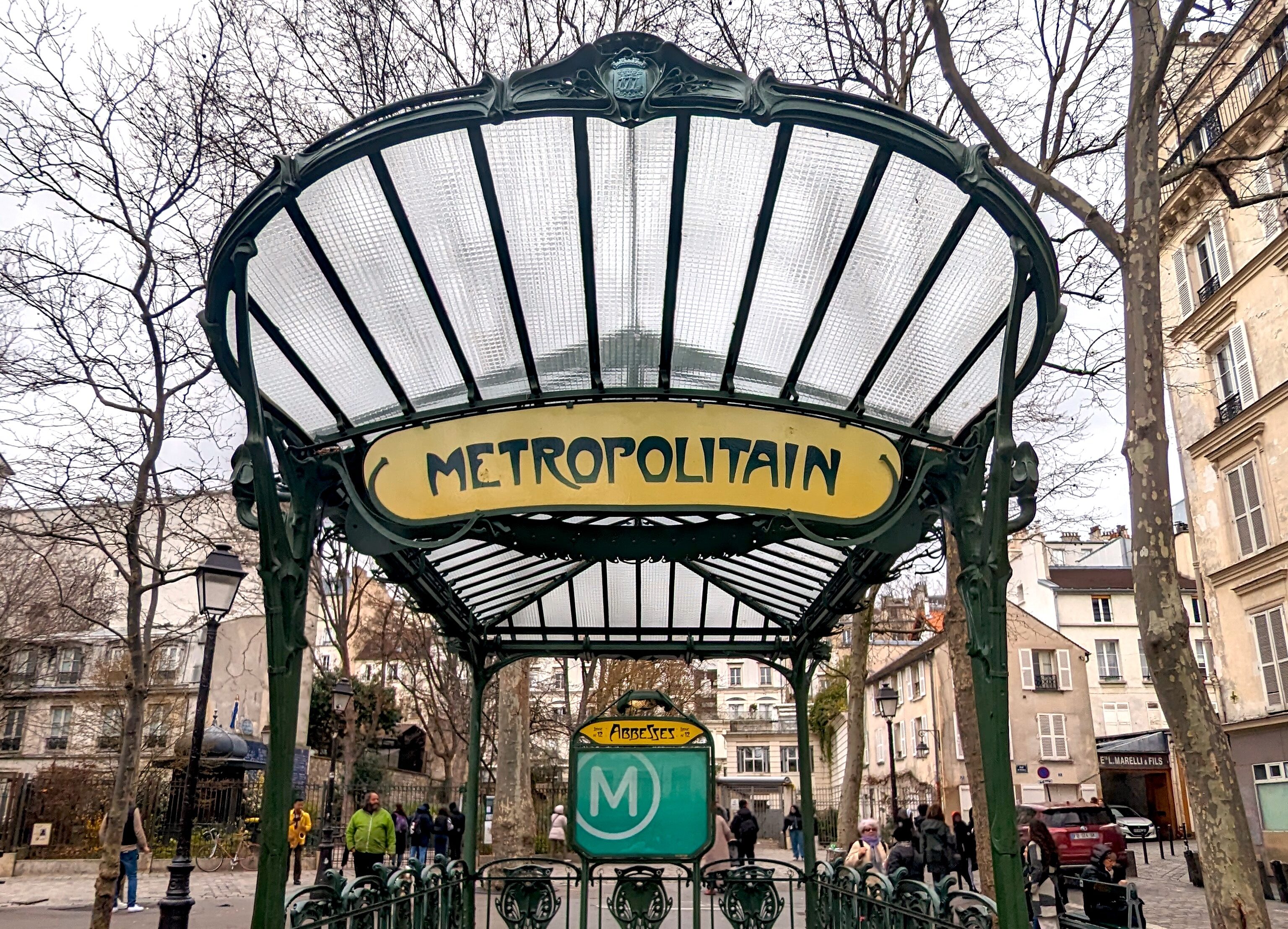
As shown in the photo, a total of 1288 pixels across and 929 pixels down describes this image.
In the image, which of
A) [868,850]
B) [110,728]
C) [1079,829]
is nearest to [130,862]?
[868,850]

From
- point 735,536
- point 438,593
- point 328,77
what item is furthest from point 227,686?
point 735,536

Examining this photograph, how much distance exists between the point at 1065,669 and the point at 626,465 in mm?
38503

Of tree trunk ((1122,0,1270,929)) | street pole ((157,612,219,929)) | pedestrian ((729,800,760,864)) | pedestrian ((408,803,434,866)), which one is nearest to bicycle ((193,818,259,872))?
pedestrian ((408,803,434,866))

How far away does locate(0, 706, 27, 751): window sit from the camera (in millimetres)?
39531

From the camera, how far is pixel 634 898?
6754mm

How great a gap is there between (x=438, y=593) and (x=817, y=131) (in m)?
4.40

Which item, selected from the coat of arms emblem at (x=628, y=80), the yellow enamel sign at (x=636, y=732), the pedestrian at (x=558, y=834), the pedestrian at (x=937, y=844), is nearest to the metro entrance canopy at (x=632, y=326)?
the coat of arms emblem at (x=628, y=80)

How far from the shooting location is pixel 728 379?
4875mm

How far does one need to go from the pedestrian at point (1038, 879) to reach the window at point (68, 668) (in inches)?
1481

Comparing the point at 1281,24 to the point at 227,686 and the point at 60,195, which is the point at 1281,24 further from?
the point at 227,686

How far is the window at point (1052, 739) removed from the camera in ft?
122

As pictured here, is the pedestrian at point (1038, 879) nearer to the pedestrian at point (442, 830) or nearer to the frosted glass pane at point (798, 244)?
the frosted glass pane at point (798, 244)

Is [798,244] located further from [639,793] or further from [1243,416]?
[1243,416]

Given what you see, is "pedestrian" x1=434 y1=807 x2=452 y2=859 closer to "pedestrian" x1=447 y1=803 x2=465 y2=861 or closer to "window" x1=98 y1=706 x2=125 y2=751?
"pedestrian" x1=447 y1=803 x2=465 y2=861
